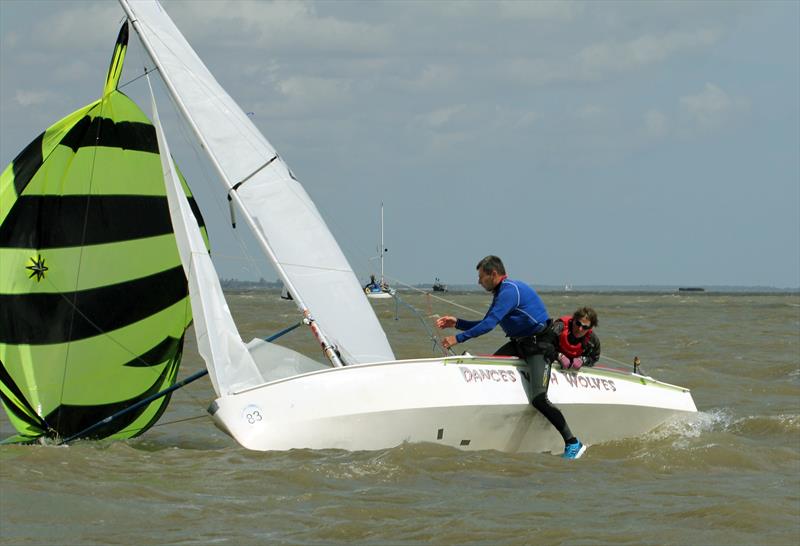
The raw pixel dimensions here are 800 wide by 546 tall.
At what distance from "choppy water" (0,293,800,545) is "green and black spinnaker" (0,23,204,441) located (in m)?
0.48

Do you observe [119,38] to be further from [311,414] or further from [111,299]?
[311,414]

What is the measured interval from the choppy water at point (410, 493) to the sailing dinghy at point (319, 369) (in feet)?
0.61

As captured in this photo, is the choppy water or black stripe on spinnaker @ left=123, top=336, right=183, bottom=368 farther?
black stripe on spinnaker @ left=123, top=336, right=183, bottom=368

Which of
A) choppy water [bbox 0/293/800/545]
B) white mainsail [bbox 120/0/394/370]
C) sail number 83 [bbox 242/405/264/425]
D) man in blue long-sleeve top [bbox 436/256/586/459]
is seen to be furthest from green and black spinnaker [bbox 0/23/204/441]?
man in blue long-sleeve top [bbox 436/256/586/459]

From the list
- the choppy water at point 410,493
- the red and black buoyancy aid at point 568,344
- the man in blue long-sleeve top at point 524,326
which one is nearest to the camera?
the choppy water at point 410,493

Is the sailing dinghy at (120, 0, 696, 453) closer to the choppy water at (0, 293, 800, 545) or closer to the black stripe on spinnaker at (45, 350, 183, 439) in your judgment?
the choppy water at (0, 293, 800, 545)

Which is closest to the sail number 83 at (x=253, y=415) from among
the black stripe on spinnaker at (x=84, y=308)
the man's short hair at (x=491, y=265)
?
the man's short hair at (x=491, y=265)

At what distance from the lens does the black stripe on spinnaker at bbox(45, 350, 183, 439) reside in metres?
10.1

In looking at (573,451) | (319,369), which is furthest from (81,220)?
(573,451)

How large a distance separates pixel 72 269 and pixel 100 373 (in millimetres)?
951

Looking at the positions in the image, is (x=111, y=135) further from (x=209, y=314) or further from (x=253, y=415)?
(x=253, y=415)

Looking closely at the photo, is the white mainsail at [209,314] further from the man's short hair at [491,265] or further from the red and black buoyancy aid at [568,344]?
the red and black buoyancy aid at [568,344]

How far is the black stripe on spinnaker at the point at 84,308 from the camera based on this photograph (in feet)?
32.6

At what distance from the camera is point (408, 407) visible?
8531 mm
